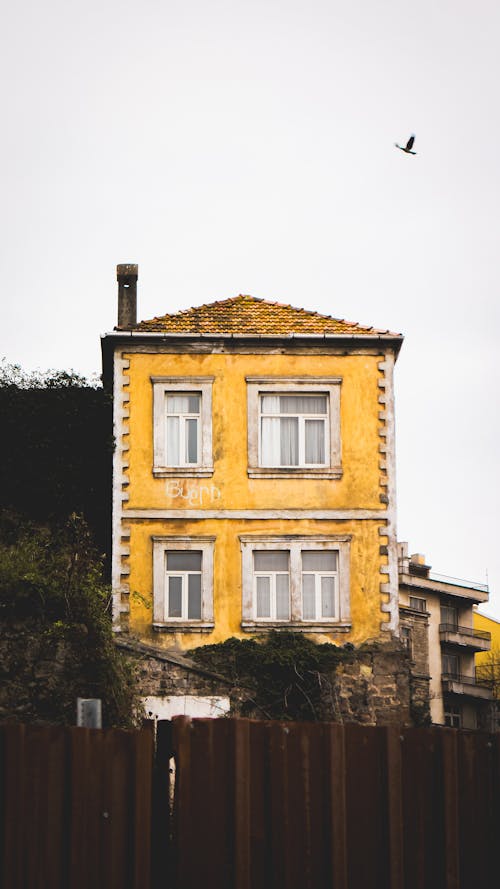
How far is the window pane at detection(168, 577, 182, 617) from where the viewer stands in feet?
83.7

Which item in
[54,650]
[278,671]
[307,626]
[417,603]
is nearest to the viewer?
[54,650]

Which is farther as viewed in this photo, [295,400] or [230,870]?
[295,400]

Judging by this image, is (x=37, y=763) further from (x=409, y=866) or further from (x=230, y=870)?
(x=409, y=866)

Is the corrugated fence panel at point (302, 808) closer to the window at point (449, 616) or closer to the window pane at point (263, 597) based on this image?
the window pane at point (263, 597)

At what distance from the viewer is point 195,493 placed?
2605 cm

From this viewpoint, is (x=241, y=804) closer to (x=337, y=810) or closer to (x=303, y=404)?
(x=337, y=810)

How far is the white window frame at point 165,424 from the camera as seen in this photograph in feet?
85.7

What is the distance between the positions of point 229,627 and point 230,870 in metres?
16.1

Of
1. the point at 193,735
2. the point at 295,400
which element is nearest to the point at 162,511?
the point at 295,400

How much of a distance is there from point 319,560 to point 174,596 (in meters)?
3.16

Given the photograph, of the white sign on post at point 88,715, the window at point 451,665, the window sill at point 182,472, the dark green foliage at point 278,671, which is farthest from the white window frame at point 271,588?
the window at point 451,665

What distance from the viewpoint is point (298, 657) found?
2472cm

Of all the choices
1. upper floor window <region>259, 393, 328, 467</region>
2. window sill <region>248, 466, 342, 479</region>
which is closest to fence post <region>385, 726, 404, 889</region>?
window sill <region>248, 466, 342, 479</region>

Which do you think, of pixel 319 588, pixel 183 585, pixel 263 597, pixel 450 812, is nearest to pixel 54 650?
pixel 183 585
